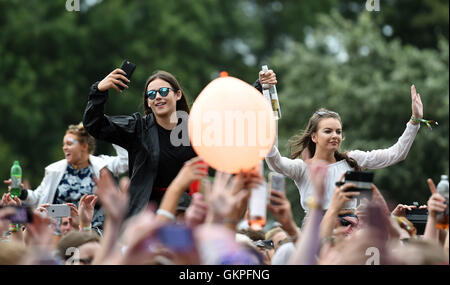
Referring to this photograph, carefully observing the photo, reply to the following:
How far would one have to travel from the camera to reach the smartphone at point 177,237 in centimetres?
392

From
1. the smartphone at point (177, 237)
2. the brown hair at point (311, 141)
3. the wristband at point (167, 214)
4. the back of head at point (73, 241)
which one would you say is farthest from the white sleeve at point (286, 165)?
the smartphone at point (177, 237)

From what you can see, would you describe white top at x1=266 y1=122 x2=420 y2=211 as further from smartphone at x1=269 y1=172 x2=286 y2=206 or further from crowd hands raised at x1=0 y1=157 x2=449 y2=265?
smartphone at x1=269 y1=172 x2=286 y2=206

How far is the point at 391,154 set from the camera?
23.9ft

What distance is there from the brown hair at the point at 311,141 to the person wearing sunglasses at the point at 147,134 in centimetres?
137

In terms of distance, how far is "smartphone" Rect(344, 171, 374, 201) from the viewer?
5.18m

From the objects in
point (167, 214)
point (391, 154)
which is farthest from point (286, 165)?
point (167, 214)

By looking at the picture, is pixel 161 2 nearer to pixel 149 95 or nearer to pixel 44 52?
pixel 44 52

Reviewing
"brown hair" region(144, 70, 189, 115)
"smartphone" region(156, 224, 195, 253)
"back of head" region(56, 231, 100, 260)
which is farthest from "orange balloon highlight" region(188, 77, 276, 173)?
"brown hair" region(144, 70, 189, 115)

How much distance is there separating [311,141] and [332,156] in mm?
364

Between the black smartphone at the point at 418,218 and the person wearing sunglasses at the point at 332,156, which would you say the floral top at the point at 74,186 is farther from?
the black smartphone at the point at 418,218
